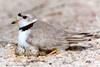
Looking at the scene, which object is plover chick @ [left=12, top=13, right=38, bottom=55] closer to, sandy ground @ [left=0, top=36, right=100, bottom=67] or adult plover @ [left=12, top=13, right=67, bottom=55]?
adult plover @ [left=12, top=13, right=67, bottom=55]

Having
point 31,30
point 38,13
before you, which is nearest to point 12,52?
point 31,30

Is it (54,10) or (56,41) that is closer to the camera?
(56,41)

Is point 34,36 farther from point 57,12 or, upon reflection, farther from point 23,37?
point 57,12

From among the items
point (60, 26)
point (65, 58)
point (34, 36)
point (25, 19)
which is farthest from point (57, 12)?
point (65, 58)

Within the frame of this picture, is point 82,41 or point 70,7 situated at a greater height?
point 70,7

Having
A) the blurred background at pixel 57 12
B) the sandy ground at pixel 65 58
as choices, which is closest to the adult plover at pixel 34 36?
the sandy ground at pixel 65 58

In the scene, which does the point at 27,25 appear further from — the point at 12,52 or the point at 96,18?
the point at 96,18
